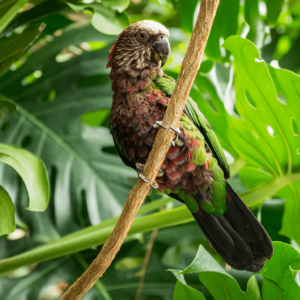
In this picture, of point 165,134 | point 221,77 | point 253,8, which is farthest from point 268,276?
point 253,8

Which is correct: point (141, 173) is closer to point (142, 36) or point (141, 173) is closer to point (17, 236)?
point (142, 36)

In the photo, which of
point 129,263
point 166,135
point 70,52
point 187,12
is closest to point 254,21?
point 187,12

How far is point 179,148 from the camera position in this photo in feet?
2.88

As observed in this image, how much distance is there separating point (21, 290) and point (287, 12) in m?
2.16

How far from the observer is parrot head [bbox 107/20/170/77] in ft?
2.98

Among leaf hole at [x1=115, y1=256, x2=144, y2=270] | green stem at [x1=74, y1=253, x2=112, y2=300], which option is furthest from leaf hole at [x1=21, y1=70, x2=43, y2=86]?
leaf hole at [x1=115, y1=256, x2=144, y2=270]

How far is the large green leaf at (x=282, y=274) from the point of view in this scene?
0.77m

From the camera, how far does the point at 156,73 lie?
3.05 ft

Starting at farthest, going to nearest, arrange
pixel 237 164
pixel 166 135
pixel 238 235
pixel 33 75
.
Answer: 1. pixel 33 75
2. pixel 237 164
3. pixel 238 235
4. pixel 166 135

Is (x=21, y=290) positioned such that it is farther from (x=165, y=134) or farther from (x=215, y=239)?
(x=165, y=134)

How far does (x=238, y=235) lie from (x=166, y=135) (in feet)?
1.42

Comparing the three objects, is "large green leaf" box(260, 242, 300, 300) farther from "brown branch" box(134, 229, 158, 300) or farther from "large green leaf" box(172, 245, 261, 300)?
"brown branch" box(134, 229, 158, 300)

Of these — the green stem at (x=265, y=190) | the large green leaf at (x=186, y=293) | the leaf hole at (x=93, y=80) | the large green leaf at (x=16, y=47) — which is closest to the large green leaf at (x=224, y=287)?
the large green leaf at (x=186, y=293)

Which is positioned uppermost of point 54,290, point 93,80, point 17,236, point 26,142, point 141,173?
point 141,173
